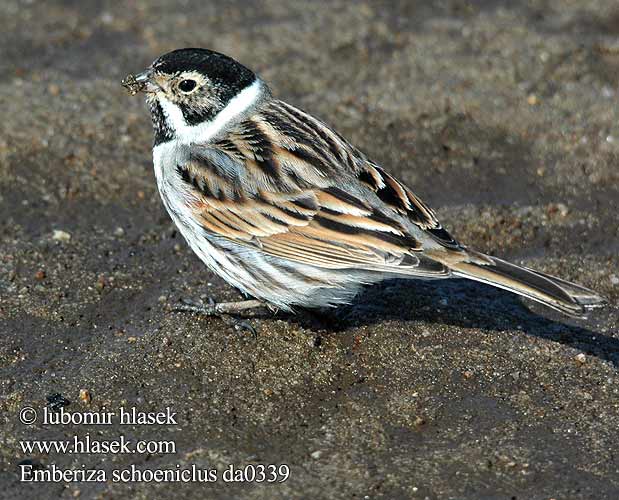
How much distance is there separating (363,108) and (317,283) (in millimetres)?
3245

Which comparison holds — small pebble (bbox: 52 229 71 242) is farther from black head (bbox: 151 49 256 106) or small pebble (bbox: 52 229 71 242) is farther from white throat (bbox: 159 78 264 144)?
black head (bbox: 151 49 256 106)

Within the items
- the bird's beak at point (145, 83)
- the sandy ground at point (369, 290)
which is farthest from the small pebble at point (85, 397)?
the bird's beak at point (145, 83)

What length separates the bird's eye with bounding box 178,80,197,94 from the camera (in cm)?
691

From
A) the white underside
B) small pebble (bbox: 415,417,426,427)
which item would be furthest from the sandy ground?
the white underside

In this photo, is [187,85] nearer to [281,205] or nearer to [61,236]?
[281,205]

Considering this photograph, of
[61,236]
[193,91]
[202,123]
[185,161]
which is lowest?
[61,236]

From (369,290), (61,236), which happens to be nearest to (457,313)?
(369,290)

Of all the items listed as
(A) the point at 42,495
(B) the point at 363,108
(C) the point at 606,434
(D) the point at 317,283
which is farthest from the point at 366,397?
(B) the point at 363,108

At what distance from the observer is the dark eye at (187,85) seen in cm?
691

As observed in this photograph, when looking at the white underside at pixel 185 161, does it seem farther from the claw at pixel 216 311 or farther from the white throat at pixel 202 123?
the claw at pixel 216 311

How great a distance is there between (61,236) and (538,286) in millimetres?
3712

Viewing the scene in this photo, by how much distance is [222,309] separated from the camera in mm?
6934

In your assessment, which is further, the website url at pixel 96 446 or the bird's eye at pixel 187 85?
the bird's eye at pixel 187 85

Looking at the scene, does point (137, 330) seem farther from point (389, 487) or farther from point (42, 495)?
point (389, 487)
